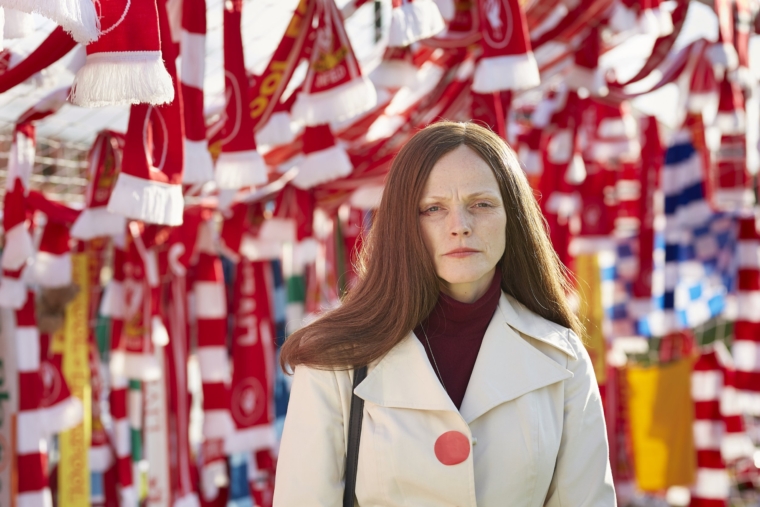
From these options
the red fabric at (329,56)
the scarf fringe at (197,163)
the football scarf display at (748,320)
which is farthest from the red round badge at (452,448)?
the football scarf display at (748,320)

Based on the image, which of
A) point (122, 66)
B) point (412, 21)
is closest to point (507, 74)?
point (412, 21)

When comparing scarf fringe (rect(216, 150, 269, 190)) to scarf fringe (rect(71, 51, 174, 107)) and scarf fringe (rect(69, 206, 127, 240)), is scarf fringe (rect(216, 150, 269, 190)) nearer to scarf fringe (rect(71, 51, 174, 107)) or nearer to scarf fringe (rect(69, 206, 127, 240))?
scarf fringe (rect(69, 206, 127, 240))

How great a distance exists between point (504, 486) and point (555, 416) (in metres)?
0.17

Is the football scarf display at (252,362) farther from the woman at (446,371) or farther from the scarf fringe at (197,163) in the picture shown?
the woman at (446,371)

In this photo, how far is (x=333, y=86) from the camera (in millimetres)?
2664

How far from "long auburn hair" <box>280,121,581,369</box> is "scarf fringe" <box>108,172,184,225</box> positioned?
1.63ft

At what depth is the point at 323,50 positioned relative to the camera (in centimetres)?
273

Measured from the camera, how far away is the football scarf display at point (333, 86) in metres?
2.64

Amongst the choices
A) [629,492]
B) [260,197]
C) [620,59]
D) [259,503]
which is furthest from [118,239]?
[629,492]

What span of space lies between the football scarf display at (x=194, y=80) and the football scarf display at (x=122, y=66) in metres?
0.67

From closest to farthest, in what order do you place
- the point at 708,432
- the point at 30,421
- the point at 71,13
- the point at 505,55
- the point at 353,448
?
the point at 71,13 < the point at 353,448 < the point at 505,55 < the point at 30,421 < the point at 708,432

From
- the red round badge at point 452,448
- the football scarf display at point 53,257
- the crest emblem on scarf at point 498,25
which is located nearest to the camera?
the red round badge at point 452,448

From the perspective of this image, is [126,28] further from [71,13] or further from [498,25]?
[498,25]

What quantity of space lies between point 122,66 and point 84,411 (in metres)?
2.48
